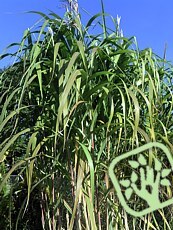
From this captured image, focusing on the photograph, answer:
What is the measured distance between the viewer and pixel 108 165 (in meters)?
1.78

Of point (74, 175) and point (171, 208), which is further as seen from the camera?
point (171, 208)

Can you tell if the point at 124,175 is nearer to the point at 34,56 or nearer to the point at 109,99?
the point at 109,99

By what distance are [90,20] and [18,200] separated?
5.76ft

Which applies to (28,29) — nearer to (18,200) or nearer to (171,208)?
(171,208)

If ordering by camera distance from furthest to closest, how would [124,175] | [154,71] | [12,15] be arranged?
[124,175], [154,71], [12,15]

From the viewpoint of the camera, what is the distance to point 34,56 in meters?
1.74

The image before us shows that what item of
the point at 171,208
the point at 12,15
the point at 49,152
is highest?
the point at 12,15

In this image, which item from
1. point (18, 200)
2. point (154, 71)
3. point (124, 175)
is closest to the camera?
point (154, 71)

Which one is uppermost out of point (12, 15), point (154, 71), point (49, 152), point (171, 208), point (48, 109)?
point (12, 15)

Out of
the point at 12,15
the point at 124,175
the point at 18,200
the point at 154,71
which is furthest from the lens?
the point at 18,200

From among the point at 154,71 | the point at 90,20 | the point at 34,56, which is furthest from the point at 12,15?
the point at 154,71

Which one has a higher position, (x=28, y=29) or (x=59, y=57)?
(x=28, y=29)

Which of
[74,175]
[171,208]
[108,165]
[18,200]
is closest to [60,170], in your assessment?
[74,175]

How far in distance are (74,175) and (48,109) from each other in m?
0.31
